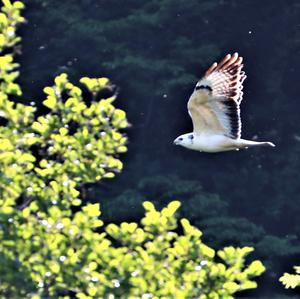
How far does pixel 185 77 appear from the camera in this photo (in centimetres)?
2138

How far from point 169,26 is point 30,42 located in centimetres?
196

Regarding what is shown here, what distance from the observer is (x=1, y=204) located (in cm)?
756

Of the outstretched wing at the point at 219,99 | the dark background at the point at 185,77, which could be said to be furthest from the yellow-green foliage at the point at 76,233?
the dark background at the point at 185,77

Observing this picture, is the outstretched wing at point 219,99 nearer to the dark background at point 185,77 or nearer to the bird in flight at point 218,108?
the bird in flight at point 218,108

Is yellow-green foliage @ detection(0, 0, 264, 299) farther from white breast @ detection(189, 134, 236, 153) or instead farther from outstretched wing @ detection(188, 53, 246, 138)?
white breast @ detection(189, 134, 236, 153)

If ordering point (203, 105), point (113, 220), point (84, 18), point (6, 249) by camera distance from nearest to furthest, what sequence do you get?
point (6, 249)
point (203, 105)
point (113, 220)
point (84, 18)

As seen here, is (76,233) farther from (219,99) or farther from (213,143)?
(213,143)

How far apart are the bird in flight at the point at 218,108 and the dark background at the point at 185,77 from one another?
30.3ft

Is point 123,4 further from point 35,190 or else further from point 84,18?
point 35,190

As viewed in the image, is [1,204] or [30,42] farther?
[30,42]

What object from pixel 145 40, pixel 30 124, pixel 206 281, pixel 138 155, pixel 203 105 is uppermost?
pixel 145 40

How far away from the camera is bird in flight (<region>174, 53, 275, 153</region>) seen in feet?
36.6

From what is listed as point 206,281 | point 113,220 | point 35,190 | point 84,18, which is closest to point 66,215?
point 35,190

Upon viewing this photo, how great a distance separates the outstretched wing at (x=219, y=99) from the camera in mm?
11141
